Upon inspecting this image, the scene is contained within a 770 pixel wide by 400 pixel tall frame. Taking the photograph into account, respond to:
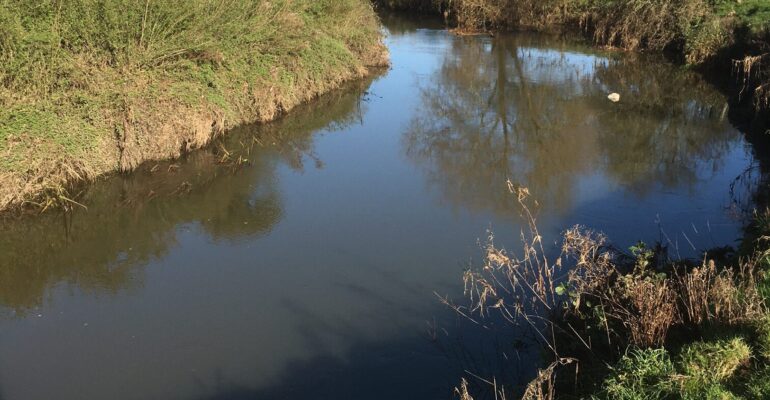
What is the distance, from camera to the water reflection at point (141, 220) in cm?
Result: 760

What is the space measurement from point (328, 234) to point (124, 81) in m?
4.40

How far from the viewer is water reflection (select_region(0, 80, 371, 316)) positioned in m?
7.60

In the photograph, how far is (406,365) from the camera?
5871mm

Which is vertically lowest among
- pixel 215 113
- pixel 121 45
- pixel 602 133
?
pixel 602 133

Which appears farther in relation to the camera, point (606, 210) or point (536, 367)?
point (606, 210)

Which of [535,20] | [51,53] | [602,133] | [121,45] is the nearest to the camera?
[51,53]

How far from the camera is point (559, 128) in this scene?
1341 centimetres

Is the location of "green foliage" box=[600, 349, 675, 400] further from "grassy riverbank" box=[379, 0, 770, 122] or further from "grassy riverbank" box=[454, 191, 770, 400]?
"grassy riverbank" box=[379, 0, 770, 122]

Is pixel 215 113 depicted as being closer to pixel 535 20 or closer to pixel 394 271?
pixel 394 271

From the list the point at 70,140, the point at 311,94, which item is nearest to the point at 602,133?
the point at 311,94

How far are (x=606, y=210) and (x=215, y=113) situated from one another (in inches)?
268

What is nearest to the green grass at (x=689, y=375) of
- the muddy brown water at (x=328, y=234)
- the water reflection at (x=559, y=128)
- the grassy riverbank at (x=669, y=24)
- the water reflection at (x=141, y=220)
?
the muddy brown water at (x=328, y=234)

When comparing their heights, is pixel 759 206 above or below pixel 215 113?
below

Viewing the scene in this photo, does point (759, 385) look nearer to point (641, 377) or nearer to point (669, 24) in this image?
point (641, 377)
